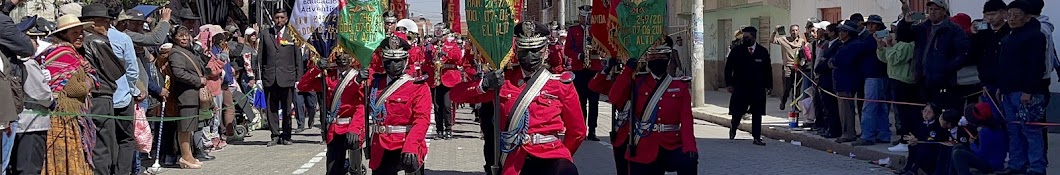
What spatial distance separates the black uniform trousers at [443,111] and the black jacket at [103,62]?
6991mm

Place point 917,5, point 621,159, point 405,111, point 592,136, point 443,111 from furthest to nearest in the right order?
point 917,5 → point 443,111 → point 592,136 → point 621,159 → point 405,111

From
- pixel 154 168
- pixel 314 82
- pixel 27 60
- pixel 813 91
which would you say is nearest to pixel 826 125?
pixel 813 91

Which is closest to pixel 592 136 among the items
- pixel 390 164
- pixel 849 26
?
pixel 849 26

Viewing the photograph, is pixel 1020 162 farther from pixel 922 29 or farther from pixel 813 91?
pixel 813 91

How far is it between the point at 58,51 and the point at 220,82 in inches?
218

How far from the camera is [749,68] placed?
54.6 ft

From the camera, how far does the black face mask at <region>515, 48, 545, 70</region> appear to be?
8.83 metres

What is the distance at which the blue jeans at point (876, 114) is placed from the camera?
15.2 metres

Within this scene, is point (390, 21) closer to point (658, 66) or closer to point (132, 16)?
point (132, 16)

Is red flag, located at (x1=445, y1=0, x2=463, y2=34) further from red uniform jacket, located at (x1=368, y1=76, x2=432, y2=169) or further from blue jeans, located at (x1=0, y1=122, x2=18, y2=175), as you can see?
blue jeans, located at (x1=0, y1=122, x2=18, y2=175)

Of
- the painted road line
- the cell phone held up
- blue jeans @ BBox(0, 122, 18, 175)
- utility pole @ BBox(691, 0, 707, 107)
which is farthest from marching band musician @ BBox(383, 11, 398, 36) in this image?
utility pole @ BBox(691, 0, 707, 107)

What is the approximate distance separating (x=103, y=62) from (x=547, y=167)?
3778 mm

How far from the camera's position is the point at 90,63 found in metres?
10.6

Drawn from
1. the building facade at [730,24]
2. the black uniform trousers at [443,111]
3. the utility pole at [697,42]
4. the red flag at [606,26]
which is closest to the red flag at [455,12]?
the red flag at [606,26]
